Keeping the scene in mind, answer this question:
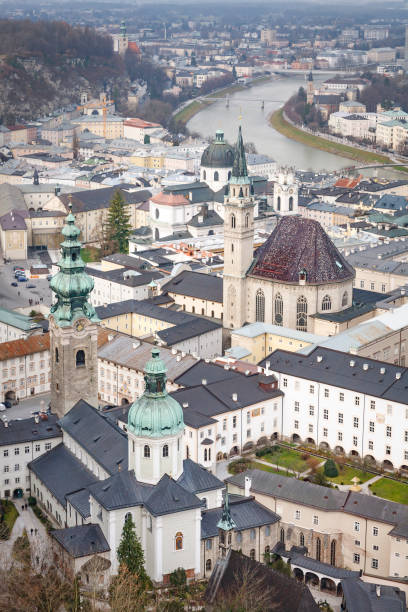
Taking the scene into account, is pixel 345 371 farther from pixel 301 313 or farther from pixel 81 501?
pixel 81 501

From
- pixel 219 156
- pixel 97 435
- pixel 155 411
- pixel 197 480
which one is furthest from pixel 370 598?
pixel 219 156

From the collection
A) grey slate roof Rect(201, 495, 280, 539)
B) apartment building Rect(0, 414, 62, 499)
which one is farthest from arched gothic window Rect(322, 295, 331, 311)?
grey slate roof Rect(201, 495, 280, 539)

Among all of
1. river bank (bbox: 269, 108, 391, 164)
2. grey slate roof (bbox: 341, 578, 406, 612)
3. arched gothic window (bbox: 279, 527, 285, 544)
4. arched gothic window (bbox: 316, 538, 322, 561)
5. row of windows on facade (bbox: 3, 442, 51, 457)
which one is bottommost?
river bank (bbox: 269, 108, 391, 164)

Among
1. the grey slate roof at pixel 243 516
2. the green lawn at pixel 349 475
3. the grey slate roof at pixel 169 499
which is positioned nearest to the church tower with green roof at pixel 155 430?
the grey slate roof at pixel 169 499

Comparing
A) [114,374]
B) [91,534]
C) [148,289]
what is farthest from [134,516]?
[148,289]

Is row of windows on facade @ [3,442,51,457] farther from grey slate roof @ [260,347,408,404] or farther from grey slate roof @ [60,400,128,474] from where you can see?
grey slate roof @ [260,347,408,404]

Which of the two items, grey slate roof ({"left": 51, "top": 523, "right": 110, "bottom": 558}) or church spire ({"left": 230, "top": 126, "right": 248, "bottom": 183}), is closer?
grey slate roof ({"left": 51, "top": 523, "right": 110, "bottom": 558})
